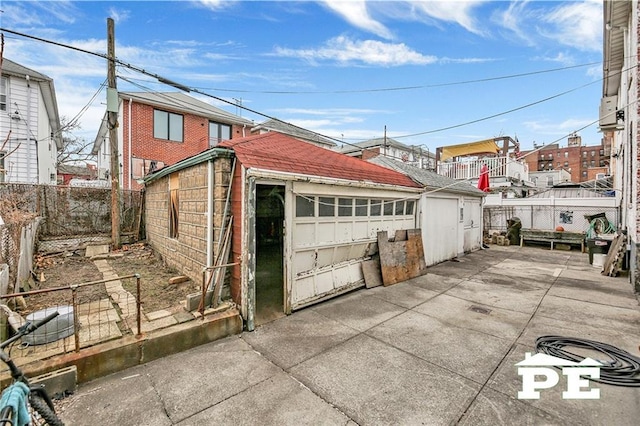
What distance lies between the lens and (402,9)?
788 centimetres

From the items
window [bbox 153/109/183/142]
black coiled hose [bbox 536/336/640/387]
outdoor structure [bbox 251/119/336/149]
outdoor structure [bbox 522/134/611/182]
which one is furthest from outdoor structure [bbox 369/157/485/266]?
outdoor structure [bbox 522/134/611/182]

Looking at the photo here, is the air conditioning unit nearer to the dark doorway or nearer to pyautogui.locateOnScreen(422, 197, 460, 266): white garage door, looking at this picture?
pyautogui.locateOnScreen(422, 197, 460, 266): white garage door

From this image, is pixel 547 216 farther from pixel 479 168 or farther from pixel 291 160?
pixel 291 160

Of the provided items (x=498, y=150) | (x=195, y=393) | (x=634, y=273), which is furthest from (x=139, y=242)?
(x=498, y=150)

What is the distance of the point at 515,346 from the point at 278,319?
3.73 meters

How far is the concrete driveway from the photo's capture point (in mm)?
2709

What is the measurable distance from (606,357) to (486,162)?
46.8 feet

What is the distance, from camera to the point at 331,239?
6156 millimetres

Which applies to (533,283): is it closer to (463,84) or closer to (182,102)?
(463,84)

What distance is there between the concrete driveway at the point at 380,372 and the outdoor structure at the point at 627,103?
6.70 ft

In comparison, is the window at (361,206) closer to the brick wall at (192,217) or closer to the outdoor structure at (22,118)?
the brick wall at (192,217)

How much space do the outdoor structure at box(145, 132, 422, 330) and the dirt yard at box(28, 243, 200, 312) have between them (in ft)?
A: 1.55

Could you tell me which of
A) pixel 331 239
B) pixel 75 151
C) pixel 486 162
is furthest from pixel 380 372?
pixel 75 151

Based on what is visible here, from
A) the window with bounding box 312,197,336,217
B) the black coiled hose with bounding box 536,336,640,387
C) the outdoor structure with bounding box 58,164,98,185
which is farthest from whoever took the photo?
the outdoor structure with bounding box 58,164,98,185
